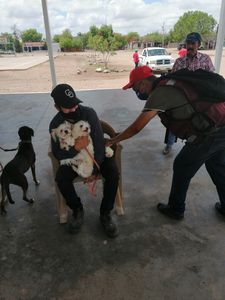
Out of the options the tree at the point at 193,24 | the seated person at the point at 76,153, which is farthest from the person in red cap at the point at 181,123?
the tree at the point at 193,24

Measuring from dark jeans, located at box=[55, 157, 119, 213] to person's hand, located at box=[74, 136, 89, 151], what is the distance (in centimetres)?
21

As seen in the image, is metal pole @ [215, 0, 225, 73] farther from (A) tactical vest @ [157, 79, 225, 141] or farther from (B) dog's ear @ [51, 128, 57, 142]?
(B) dog's ear @ [51, 128, 57, 142]

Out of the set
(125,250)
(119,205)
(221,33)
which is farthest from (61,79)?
(125,250)

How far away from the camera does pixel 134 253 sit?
2240mm

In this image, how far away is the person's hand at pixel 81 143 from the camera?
92.9 inches

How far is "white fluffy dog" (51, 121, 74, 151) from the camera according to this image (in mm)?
2346

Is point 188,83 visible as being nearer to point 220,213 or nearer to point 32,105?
point 220,213

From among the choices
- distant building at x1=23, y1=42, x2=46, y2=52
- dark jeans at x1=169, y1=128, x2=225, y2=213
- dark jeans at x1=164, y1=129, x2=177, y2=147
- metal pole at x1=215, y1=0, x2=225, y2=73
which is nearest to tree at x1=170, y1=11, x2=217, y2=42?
distant building at x1=23, y1=42, x2=46, y2=52

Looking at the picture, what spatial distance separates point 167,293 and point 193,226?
795 millimetres

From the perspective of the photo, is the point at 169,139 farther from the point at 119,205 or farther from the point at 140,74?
the point at 140,74

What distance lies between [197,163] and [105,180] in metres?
0.79

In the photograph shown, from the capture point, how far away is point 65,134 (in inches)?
92.4

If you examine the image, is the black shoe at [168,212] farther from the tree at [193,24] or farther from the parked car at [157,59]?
the tree at [193,24]

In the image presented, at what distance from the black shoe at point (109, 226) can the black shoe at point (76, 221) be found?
193 mm
